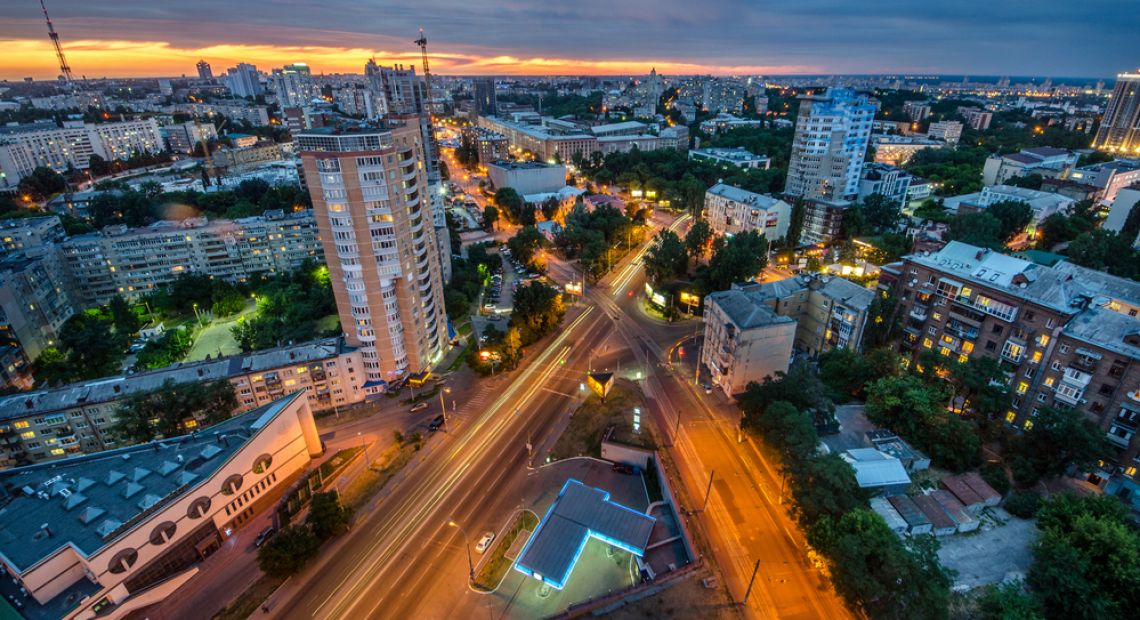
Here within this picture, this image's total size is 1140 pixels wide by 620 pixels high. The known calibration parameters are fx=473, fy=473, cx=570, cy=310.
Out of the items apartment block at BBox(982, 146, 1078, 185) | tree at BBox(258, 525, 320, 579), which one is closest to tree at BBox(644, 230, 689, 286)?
tree at BBox(258, 525, 320, 579)

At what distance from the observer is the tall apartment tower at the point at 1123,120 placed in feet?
557

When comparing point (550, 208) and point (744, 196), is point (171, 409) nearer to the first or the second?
point (550, 208)

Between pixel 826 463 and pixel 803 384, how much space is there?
13.0m

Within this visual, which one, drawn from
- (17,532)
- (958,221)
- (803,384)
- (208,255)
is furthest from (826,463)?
(208,255)

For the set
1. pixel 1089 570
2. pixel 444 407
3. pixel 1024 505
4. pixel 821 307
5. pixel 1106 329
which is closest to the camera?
pixel 1089 570

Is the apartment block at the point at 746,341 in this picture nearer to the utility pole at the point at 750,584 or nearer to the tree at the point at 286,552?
the utility pole at the point at 750,584

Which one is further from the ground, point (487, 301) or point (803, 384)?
point (803, 384)

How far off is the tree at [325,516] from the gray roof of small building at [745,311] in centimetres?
4949

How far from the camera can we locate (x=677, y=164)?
17462 cm

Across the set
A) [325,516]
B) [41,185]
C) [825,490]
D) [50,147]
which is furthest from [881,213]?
[50,147]

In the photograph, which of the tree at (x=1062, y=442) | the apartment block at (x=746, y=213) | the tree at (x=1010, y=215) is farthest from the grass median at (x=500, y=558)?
the tree at (x=1010, y=215)

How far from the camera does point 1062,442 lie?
45594 millimetres

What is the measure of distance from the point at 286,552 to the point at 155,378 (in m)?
33.6

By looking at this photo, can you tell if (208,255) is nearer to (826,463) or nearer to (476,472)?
(476,472)
